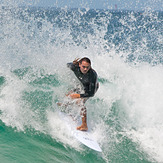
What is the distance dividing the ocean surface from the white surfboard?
12cm

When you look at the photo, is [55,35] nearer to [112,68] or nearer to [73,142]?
[112,68]

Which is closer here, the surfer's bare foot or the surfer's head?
the surfer's head

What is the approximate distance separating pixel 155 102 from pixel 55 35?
17.9 feet

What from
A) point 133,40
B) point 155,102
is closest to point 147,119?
point 155,102

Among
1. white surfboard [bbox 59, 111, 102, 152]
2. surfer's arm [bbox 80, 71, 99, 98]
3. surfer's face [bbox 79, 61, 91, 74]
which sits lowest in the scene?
white surfboard [bbox 59, 111, 102, 152]

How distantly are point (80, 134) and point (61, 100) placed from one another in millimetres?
1245

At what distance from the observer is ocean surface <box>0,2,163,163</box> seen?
430cm

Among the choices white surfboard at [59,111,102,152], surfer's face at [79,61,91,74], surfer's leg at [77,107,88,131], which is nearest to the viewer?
white surfboard at [59,111,102,152]

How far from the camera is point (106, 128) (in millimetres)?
5203

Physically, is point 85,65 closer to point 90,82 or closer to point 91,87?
point 90,82

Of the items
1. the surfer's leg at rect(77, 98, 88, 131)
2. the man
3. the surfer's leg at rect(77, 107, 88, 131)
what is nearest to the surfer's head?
the man

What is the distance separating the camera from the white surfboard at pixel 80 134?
4289mm

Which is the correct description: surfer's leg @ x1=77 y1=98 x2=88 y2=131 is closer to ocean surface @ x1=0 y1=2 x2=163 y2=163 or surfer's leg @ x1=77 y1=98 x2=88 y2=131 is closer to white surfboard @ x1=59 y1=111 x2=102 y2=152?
white surfboard @ x1=59 y1=111 x2=102 y2=152

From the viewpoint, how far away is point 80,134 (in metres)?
4.63
